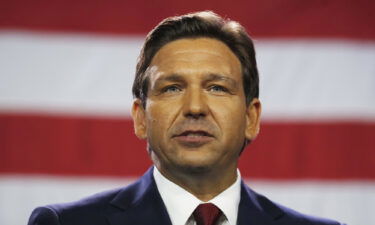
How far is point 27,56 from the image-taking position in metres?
2.41

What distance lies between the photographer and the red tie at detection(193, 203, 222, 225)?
1.50 meters

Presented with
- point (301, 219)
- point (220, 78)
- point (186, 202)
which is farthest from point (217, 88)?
point (301, 219)

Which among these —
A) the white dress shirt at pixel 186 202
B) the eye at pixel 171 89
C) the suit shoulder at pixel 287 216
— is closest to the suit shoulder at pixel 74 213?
the white dress shirt at pixel 186 202

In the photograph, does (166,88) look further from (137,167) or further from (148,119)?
(137,167)

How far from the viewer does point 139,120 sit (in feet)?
5.44

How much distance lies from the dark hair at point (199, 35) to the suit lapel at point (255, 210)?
22 centimetres

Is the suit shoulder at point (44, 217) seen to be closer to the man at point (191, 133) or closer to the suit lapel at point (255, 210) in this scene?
the man at point (191, 133)

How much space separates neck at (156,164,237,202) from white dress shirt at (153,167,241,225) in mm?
12

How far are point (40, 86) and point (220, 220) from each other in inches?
41.8

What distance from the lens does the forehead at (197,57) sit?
1.55 meters

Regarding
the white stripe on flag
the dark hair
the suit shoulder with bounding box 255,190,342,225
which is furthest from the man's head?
the white stripe on flag

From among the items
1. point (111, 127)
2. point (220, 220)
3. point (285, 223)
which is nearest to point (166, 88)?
point (220, 220)

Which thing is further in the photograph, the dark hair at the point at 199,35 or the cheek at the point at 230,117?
the dark hair at the point at 199,35

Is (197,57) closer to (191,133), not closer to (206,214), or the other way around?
(191,133)
